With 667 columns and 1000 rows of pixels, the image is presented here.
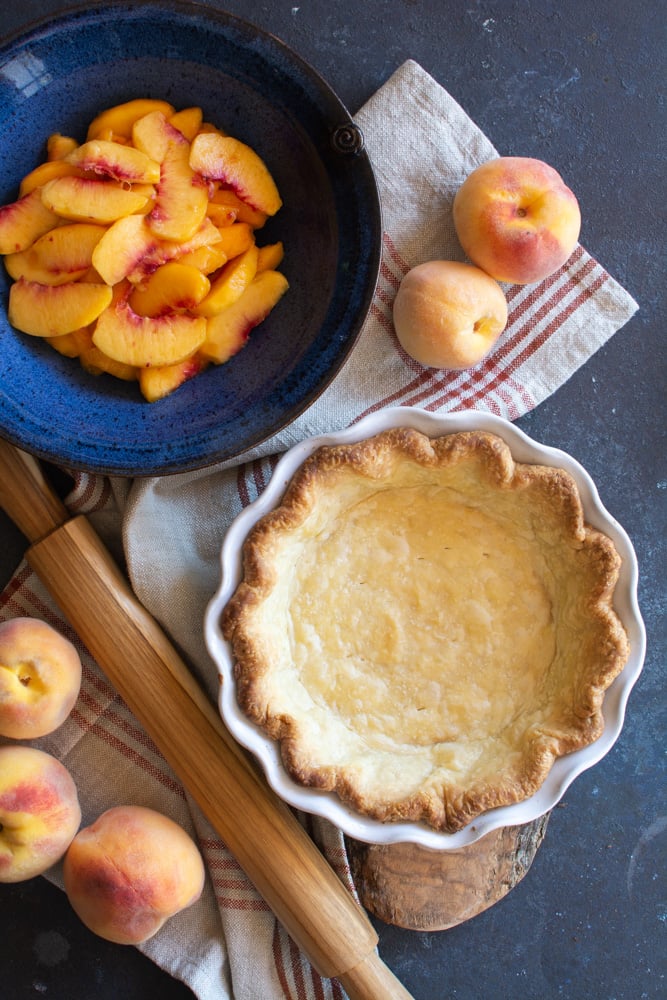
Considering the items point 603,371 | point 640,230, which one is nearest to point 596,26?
point 640,230

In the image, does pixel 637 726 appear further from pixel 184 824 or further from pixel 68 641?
pixel 68 641

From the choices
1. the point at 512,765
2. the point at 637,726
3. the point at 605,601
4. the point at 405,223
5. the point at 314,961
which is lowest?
the point at 637,726

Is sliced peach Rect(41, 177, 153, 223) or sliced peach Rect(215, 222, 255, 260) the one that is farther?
sliced peach Rect(215, 222, 255, 260)

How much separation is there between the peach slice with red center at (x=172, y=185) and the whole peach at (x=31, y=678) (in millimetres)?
885

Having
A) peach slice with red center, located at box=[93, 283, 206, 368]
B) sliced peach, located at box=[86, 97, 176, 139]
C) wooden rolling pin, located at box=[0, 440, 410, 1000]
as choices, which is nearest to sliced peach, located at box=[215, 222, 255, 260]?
peach slice with red center, located at box=[93, 283, 206, 368]

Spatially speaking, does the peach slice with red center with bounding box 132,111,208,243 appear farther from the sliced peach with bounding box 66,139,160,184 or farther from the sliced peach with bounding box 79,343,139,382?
the sliced peach with bounding box 79,343,139,382

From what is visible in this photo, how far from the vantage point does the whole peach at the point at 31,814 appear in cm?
181

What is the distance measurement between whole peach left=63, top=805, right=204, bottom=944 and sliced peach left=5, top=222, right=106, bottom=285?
46.4 inches

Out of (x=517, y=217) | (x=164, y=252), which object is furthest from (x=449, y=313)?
(x=164, y=252)

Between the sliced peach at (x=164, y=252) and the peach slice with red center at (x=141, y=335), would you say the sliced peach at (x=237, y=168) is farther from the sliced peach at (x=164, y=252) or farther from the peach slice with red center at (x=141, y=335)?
the peach slice with red center at (x=141, y=335)

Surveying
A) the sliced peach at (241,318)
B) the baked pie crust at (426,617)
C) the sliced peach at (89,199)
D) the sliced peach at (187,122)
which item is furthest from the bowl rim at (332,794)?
the sliced peach at (187,122)

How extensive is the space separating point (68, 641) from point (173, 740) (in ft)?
1.06

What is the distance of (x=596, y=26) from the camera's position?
2.08 meters

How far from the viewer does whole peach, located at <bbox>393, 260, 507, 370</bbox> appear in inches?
73.4
